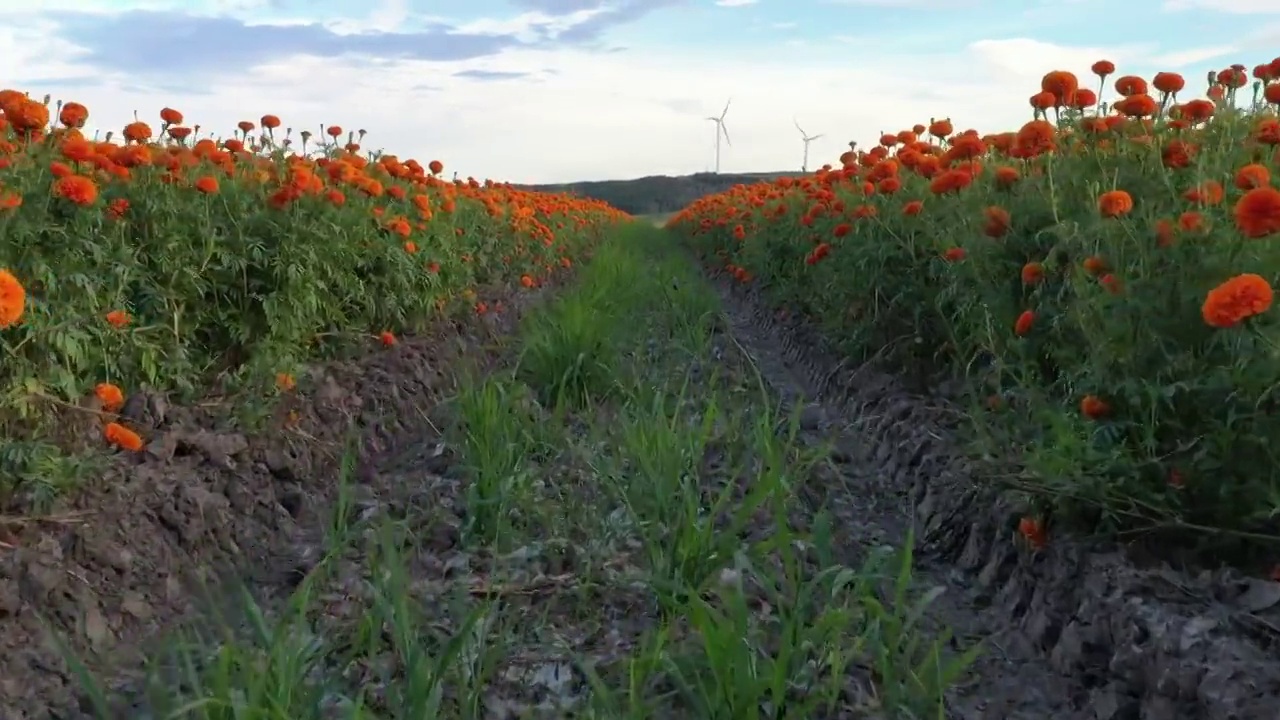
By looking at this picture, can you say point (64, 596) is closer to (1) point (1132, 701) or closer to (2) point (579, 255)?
(1) point (1132, 701)

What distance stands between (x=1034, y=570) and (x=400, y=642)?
73.3 inches

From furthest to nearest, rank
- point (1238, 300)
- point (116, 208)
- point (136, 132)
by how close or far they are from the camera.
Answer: point (136, 132), point (116, 208), point (1238, 300)

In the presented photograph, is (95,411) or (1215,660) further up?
(95,411)

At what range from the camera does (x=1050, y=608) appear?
3053mm

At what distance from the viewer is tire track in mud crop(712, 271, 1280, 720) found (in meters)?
2.43

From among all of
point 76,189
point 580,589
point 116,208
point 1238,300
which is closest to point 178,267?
point 116,208

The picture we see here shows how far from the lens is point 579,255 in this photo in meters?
13.8

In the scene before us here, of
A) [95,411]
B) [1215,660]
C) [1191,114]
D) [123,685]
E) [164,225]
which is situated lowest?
[123,685]

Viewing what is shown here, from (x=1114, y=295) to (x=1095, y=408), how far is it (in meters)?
0.31

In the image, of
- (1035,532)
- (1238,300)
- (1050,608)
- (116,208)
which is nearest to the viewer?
(1238,300)

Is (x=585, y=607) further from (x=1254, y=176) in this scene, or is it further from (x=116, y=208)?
(x=116, y=208)

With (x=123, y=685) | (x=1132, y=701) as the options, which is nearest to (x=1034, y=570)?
(x=1132, y=701)

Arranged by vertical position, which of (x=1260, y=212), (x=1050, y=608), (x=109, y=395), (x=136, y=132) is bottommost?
(x=1050, y=608)

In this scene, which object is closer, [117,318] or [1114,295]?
[1114,295]
